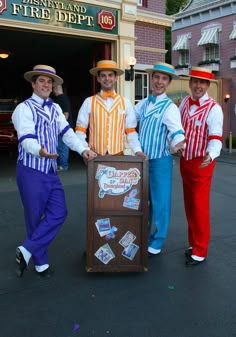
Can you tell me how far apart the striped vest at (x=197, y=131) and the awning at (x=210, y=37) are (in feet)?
53.7

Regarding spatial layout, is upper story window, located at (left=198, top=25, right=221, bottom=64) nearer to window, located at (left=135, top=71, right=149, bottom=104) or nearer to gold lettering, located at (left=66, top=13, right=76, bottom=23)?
window, located at (left=135, top=71, right=149, bottom=104)

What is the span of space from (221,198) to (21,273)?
13.6 feet

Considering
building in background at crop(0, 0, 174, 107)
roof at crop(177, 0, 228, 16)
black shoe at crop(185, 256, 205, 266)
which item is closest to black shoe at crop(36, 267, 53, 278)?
black shoe at crop(185, 256, 205, 266)

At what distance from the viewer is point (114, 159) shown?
3322mm

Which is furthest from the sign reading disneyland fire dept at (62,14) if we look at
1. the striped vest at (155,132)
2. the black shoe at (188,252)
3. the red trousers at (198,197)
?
the black shoe at (188,252)

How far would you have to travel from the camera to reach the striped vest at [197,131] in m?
3.64

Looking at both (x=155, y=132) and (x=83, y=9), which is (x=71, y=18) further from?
(x=155, y=132)

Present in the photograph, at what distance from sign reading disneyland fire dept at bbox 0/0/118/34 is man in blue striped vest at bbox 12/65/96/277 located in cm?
503

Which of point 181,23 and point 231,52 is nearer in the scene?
point 231,52

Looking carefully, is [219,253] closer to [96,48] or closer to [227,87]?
[96,48]

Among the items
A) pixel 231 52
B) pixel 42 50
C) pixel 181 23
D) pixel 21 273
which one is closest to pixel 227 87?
pixel 231 52

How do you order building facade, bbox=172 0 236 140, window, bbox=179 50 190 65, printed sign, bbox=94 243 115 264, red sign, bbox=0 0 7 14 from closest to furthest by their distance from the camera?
printed sign, bbox=94 243 115 264
red sign, bbox=0 0 7 14
building facade, bbox=172 0 236 140
window, bbox=179 50 190 65

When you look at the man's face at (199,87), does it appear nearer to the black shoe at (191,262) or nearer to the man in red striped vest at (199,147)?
the man in red striped vest at (199,147)

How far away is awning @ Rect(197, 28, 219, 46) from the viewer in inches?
735
